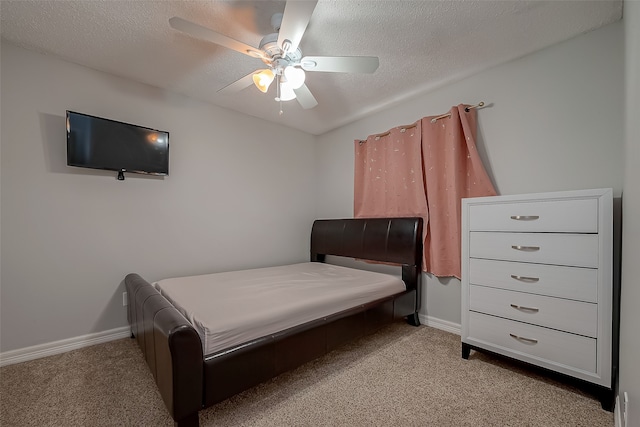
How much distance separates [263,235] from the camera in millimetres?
3316

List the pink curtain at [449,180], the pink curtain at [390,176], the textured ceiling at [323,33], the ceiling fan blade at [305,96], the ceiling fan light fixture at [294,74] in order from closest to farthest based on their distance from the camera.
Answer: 1. the textured ceiling at [323,33]
2. the ceiling fan light fixture at [294,74]
3. the ceiling fan blade at [305,96]
4. the pink curtain at [449,180]
5. the pink curtain at [390,176]

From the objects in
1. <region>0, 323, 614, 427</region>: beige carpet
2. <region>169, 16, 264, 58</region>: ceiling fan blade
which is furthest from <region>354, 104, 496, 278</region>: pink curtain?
<region>169, 16, 264, 58</region>: ceiling fan blade

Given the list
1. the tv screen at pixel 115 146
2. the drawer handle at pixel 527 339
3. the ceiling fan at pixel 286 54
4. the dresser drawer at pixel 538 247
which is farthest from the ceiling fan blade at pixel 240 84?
the drawer handle at pixel 527 339

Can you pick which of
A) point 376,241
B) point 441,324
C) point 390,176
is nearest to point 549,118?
point 390,176

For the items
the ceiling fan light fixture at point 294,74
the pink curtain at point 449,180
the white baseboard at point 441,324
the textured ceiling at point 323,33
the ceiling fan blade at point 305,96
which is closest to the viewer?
the textured ceiling at point 323,33

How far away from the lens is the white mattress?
4.58 ft

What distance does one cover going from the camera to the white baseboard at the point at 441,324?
2455mm

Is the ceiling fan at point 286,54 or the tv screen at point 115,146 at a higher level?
the ceiling fan at point 286,54

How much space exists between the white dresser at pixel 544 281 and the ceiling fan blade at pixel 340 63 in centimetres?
123

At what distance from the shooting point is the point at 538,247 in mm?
1675

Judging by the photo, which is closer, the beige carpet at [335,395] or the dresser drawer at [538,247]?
the beige carpet at [335,395]

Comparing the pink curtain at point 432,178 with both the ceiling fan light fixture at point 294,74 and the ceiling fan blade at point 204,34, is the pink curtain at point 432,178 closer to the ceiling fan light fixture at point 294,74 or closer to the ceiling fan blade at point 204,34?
the ceiling fan light fixture at point 294,74

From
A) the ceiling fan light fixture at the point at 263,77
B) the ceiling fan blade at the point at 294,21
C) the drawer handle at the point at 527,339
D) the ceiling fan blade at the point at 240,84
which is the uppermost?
the ceiling fan blade at the point at 294,21

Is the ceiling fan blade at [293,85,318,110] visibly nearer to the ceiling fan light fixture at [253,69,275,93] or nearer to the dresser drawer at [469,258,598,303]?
the ceiling fan light fixture at [253,69,275,93]
